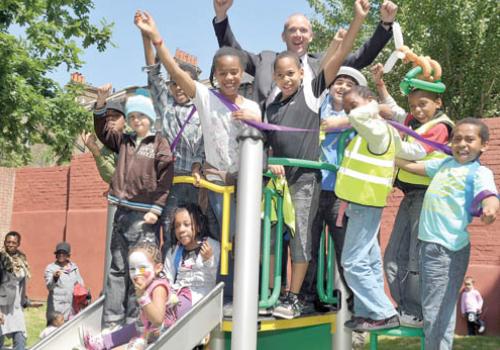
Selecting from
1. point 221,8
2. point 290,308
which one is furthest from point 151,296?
point 221,8

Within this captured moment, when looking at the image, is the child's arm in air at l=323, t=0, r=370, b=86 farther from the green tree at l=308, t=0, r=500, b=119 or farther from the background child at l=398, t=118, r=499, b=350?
the green tree at l=308, t=0, r=500, b=119

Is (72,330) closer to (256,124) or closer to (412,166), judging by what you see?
(256,124)

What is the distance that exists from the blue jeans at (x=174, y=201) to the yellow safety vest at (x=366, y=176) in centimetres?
96

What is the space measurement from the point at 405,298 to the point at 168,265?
4.15 feet

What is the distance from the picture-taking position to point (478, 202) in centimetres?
297

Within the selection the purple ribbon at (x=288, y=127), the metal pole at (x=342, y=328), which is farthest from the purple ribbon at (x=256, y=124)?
the metal pole at (x=342, y=328)

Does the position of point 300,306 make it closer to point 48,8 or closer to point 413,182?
point 413,182

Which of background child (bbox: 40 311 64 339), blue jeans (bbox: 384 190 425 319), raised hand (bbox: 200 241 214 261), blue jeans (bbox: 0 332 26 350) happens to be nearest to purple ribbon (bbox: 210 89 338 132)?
blue jeans (bbox: 384 190 425 319)

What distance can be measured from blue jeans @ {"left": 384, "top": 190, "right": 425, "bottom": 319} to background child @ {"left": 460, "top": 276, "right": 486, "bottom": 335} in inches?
267

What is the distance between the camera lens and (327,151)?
3701 millimetres

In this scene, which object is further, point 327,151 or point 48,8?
point 48,8

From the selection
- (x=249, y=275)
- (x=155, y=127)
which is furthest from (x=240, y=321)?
(x=155, y=127)

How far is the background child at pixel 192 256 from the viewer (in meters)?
3.43

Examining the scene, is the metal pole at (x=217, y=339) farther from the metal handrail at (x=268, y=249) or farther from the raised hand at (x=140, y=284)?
the raised hand at (x=140, y=284)
